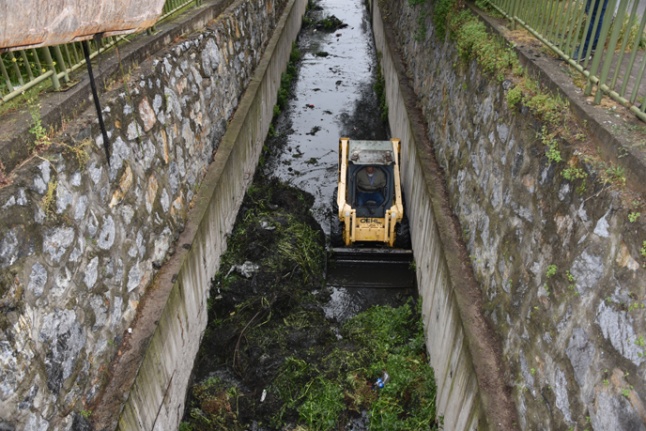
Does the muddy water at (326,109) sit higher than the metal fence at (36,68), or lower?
lower

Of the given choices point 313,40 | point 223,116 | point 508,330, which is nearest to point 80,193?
point 508,330

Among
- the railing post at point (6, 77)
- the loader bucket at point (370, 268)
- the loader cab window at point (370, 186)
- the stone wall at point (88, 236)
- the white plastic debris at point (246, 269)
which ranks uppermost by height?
the railing post at point (6, 77)

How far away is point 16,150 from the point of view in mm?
3627

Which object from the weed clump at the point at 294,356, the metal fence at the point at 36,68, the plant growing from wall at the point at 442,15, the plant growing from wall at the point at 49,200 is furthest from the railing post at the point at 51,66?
the plant growing from wall at the point at 442,15

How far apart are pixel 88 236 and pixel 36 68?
1.73 m

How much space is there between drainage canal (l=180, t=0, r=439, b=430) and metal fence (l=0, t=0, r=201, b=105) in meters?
4.12

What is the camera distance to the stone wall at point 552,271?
9.48 ft

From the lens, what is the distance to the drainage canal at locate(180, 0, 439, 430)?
6.43 meters

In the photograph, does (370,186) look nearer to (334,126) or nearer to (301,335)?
(301,335)

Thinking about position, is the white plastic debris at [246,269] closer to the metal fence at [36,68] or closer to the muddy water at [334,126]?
the muddy water at [334,126]

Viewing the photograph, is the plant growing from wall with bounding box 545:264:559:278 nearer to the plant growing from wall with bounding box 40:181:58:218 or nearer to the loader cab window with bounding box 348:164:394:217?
the plant growing from wall with bounding box 40:181:58:218

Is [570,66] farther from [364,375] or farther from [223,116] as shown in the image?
[223,116]

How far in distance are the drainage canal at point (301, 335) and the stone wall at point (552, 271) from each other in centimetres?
219

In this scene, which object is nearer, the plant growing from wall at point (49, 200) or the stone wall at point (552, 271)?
the stone wall at point (552, 271)
